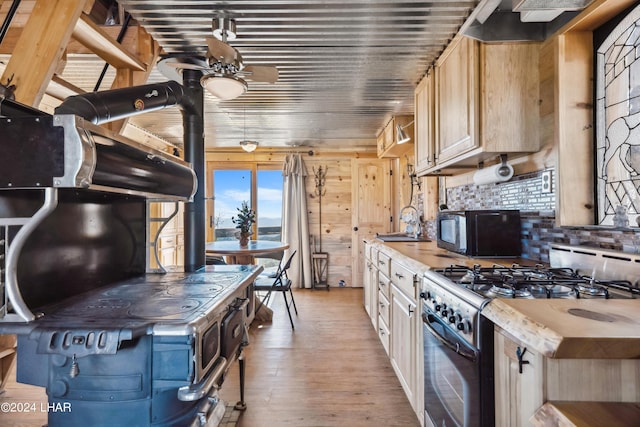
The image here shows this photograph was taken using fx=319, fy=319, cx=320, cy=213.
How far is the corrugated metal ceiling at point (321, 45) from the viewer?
1787 millimetres

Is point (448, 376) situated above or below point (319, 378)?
above

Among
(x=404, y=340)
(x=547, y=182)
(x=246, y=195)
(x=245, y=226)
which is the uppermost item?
(x=246, y=195)

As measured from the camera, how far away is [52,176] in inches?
41.4

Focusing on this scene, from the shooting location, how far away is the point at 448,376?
4.33ft

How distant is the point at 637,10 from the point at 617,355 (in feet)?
4.62

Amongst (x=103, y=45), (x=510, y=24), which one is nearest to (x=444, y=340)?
(x=510, y=24)

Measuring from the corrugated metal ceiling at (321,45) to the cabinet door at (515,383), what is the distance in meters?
1.75

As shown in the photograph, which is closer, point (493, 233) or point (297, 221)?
point (493, 233)

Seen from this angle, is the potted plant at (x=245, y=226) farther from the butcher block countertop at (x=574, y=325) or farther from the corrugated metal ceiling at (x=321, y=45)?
the butcher block countertop at (x=574, y=325)

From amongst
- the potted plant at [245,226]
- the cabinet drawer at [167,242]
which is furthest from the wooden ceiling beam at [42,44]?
the cabinet drawer at [167,242]

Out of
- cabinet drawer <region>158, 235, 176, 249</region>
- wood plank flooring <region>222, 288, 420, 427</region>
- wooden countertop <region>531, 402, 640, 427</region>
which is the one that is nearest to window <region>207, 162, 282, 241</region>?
cabinet drawer <region>158, 235, 176, 249</region>

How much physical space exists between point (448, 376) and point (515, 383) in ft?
1.48

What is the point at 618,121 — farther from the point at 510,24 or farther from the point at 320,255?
the point at 320,255

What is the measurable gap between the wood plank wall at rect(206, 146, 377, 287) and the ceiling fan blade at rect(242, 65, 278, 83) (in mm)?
3338
